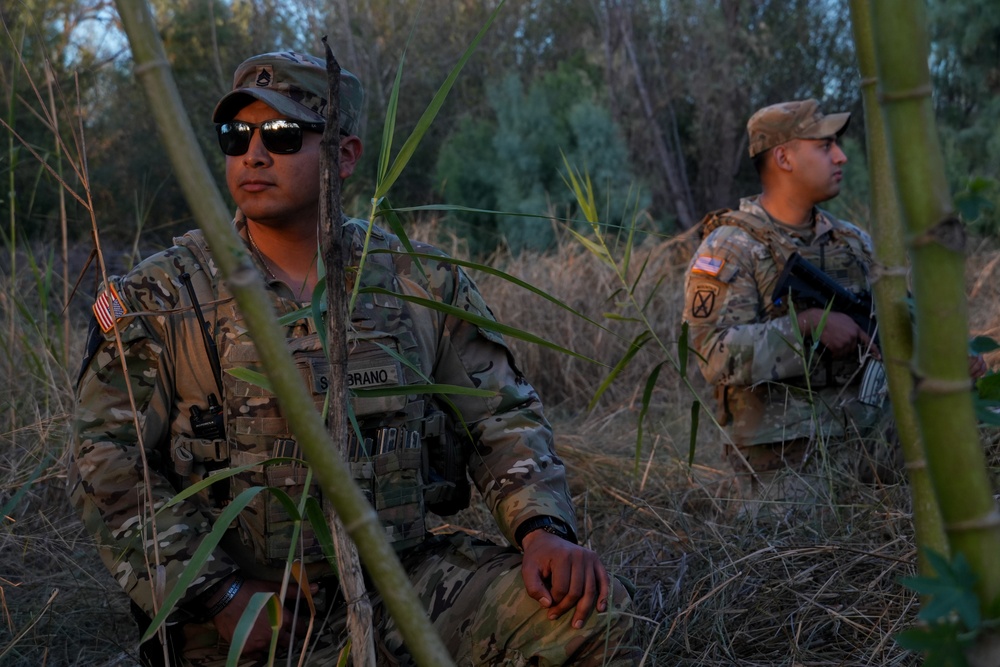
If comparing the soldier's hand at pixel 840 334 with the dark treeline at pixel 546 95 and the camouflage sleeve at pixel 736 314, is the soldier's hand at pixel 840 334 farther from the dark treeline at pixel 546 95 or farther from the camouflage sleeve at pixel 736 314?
the dark treeline at pixel 546 95

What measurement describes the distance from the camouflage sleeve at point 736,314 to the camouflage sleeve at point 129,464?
1998 mm

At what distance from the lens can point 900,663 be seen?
181 cm

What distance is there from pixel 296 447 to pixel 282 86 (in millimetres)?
843

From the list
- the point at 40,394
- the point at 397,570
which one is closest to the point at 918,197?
the point at 397,570

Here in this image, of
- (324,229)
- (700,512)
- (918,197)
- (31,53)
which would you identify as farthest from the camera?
(31,53)

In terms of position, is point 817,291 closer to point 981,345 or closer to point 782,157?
point 782,157

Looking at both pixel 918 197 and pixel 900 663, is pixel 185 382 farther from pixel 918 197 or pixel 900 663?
pixel 918 197

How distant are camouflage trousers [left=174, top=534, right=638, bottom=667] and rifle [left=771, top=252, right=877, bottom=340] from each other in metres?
1.82

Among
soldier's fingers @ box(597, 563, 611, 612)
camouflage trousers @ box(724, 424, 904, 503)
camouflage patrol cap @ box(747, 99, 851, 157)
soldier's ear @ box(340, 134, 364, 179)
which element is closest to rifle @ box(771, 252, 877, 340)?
camouflage trousers @ box(724, 424, 904, 503)

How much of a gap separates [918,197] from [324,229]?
2.42 ft

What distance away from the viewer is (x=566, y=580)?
1956 mm

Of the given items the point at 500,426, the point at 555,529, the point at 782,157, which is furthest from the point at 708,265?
the point at 555,529

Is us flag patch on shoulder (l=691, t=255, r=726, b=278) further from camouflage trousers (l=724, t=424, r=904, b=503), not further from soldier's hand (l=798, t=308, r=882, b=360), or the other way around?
camouflage trousers (l=724, t=424, r=904, b=503)

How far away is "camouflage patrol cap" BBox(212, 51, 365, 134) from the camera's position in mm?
2279
